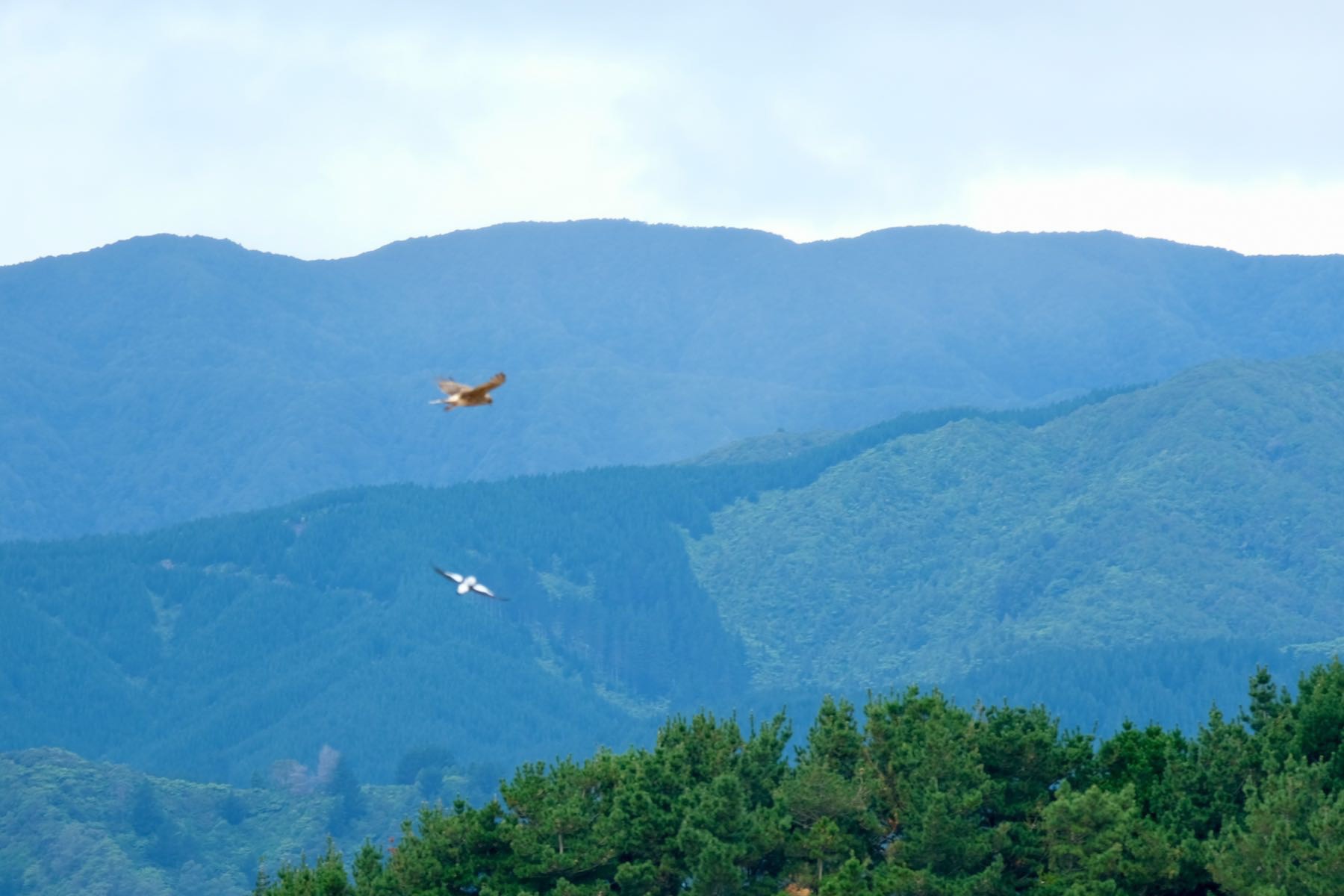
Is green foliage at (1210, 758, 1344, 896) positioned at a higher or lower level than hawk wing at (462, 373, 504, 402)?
lower

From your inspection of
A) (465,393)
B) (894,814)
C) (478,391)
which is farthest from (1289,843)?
(478,391)

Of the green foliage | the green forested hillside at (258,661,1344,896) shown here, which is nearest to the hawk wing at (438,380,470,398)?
the green foliage

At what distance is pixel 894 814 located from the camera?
79.4 metres

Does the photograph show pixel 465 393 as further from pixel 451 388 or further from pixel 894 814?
pixel 894 814

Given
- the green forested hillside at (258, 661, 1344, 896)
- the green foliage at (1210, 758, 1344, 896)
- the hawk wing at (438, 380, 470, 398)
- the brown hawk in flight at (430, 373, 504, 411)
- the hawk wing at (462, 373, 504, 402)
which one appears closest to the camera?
the hawk wing at (462, 373, 504, 402)

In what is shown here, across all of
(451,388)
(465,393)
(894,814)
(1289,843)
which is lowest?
(894,814)

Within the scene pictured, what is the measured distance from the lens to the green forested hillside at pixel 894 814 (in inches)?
2881

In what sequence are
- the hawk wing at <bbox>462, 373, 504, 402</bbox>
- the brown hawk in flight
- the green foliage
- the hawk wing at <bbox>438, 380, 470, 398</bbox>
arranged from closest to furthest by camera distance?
the hawk wing at <bbox>462, 373, 504, 402</bbox>
the brown hawk in flight
the hawk wing at <bbox>438, 380, 470, 398</bbox>
the green foliage

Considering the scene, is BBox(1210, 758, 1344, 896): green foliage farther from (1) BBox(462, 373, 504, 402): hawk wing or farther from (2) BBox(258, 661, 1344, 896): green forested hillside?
(1) BBox(462, 373, 504, 402): hawk wing

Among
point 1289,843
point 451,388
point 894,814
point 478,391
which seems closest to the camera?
point 478,391

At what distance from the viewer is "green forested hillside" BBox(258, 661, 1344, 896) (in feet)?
240

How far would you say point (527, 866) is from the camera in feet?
254

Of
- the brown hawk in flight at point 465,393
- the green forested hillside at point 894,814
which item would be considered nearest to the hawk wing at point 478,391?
the brown hawk in flight at point 465,393

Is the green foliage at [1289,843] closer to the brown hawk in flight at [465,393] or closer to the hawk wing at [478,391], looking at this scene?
the brown hawk in flight at [465,393]
